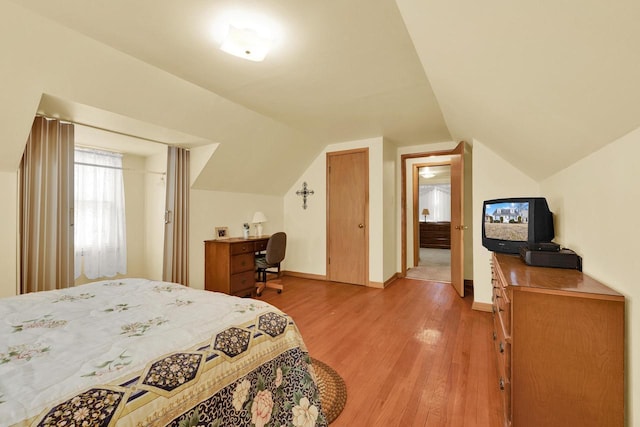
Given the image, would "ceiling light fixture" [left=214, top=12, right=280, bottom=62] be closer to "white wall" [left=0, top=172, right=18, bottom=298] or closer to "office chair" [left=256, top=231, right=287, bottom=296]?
"white wall" [left=0, top=172, right=18, bottom=298]

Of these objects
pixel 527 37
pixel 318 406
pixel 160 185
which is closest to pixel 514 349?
pixel 318 406

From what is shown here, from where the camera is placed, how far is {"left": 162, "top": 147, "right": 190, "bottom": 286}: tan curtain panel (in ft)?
11.3

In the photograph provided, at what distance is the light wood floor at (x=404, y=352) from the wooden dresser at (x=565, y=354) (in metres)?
0.40

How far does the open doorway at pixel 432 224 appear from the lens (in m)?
5.31

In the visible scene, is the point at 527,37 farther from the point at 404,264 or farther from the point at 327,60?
the point at 404,264

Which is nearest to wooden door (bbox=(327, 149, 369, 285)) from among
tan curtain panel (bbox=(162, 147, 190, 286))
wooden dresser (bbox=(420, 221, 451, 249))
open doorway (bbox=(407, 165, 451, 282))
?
open doorway (bbox=(407, 165, 451, 282))

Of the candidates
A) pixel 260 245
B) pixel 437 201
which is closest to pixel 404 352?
pixel 260 245

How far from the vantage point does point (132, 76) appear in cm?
218

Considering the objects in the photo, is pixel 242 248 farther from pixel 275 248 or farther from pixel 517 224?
pixel 517 224

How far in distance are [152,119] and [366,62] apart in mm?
2061

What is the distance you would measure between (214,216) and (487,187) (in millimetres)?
3613

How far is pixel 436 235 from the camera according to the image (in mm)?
8625

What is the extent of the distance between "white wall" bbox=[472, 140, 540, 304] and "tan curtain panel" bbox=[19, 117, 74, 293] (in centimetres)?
432

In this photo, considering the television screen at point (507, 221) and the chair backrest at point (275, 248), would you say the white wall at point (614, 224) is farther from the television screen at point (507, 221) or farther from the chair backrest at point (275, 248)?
the chair backrest at point (275, 248)
